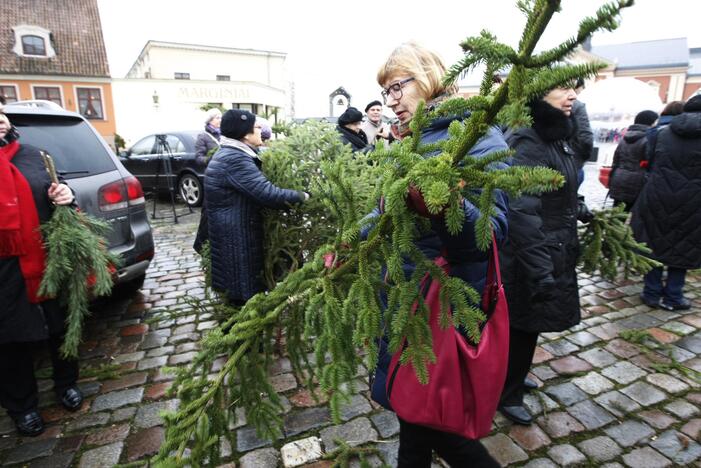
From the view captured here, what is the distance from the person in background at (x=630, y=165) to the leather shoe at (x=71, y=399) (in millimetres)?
5941

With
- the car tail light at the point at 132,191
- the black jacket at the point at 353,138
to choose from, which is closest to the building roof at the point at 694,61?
the black jacket at the point at 353,138

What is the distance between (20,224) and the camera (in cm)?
240

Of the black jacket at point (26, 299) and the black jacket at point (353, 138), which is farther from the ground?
the black jacket at point (353, 138)

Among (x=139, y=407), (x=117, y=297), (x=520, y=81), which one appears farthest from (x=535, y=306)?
(x=117, y=297)

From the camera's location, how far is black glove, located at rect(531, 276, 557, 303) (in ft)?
7.45

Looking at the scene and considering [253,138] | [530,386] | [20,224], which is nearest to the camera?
[20,224]

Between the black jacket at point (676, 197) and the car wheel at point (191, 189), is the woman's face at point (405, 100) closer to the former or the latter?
the black jacket at point (676, 197)

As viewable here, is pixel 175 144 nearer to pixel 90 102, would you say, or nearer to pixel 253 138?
pixel 253 138

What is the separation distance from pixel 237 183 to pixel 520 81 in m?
2.40

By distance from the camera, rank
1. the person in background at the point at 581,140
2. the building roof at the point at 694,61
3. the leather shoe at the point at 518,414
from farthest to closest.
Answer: the building roof at the point at 694,61
the person in background at the point at 581,140
the leather shoe at the point at 518,414

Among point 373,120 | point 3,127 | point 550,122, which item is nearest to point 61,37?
point 373,120

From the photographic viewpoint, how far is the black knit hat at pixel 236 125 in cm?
307

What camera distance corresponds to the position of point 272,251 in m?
3.27

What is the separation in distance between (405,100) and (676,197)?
3754 millimetres
